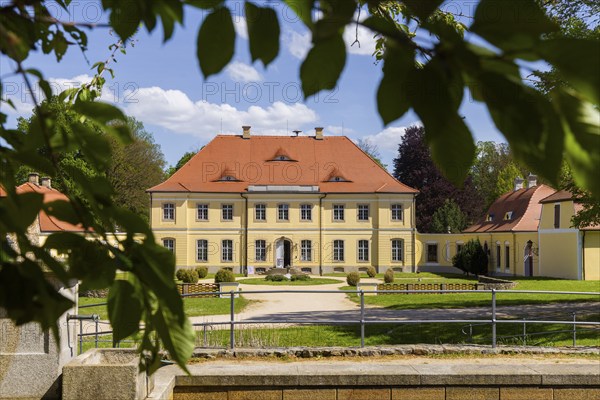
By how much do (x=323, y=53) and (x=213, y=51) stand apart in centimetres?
17

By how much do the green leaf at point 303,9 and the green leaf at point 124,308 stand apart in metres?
0.56

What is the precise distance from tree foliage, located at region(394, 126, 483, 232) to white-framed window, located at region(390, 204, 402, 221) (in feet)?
34.7

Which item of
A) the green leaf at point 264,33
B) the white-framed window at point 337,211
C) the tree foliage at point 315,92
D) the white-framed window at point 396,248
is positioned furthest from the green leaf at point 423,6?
the white-framed window at point 396,248

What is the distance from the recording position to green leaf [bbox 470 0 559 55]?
0.66 metres

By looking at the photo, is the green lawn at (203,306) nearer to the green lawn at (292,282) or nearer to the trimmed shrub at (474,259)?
the green lawn at (292,282)

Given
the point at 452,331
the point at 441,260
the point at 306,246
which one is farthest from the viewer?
the point at 441,260

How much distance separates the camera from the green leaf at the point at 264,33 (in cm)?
89

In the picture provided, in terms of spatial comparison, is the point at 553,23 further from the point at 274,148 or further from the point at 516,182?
the point at 516,182

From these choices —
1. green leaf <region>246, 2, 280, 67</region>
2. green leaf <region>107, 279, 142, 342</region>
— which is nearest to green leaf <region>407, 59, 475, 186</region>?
green leaf <region>246, 2, 280, 67</region>

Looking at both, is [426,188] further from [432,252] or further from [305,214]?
[305,214]

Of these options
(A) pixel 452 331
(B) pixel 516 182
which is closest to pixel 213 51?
(A) pixel 452 331

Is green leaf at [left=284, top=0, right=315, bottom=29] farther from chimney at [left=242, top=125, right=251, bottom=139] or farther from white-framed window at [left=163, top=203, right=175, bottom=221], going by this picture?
chimney at [left=242, top=125, right=251, bottom=139]

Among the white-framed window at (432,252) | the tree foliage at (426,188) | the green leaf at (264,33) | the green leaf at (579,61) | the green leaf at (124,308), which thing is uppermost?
the tree foliage at (426,188)

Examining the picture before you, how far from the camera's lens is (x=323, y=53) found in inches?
32.9
